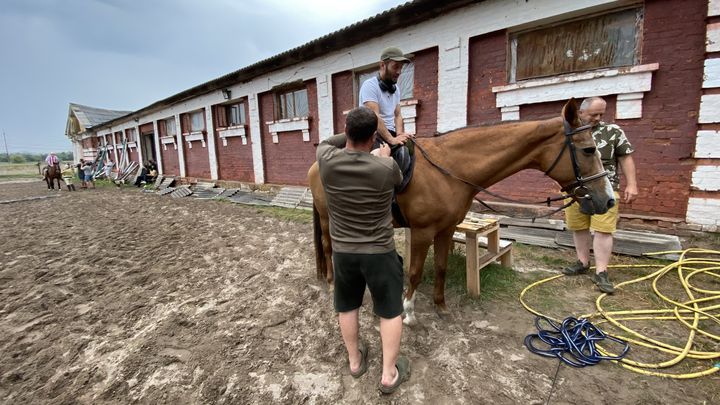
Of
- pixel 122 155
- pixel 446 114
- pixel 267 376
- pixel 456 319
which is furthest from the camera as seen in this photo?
pixel 122 155

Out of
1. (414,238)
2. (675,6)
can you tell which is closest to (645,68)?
(675,6)

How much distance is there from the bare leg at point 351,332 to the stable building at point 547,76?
1826 mm

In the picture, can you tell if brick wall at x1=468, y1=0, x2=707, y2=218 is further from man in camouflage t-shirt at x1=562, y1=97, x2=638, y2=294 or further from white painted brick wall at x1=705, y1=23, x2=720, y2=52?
man in camouflage t-shirt at x1=562, y1=97, x2=638, y2=294

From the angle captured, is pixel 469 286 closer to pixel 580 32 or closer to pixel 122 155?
pixel 580 32

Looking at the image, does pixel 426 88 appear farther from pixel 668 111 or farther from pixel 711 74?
pixel 711 74

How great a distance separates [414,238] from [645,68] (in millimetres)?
→ 4509

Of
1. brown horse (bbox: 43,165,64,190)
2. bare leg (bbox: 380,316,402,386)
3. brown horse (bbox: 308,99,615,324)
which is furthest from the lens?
brown horse (bbox: 43,165,64,190)

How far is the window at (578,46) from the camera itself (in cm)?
469

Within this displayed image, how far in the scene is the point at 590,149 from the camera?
7.88 feet

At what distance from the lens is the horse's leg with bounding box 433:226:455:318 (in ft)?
9.45

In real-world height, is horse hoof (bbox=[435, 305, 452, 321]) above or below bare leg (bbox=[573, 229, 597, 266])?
below

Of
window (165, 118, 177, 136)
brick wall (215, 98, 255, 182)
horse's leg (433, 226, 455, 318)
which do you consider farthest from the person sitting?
horse's leg (433, 226, 455, 318)

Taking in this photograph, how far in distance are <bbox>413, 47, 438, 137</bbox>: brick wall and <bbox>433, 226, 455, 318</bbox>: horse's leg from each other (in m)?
4.27

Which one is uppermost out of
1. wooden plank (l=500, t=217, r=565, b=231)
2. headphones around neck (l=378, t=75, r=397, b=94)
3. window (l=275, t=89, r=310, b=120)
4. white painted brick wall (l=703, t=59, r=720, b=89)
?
window (l=275, t=89, r=310, b=120)
